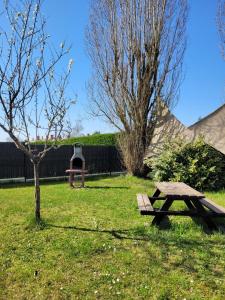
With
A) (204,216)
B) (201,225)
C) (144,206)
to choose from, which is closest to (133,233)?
(144,206)

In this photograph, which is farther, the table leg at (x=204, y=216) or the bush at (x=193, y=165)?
the bush at (x=193, y=165)

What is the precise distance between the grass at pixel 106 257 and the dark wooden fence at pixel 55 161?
6.27m

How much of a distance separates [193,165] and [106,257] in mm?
6268

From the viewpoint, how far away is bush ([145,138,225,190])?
927 cm

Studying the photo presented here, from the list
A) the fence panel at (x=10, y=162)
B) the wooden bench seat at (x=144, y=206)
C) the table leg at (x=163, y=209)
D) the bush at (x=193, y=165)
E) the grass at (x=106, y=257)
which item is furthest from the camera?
the fence panel at (x=10, y=162)

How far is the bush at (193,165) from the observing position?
927 cm

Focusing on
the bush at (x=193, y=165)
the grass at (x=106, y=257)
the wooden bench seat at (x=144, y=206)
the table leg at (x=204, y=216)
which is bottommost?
the grass at (x=106, y=257)

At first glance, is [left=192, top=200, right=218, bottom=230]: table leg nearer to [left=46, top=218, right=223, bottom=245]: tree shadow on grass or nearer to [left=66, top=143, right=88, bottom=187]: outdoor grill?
[left=46, top=218, right=223, bottom=245]: tree shadow on grass

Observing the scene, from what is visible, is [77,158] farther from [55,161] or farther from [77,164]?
[55,161]

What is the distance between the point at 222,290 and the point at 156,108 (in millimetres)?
9536

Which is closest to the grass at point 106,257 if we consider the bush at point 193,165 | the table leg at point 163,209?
the table leg at point 163,209

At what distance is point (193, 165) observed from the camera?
930 centimetres

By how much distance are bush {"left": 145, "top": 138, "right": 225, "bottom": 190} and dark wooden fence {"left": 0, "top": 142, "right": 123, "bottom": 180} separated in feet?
14.7

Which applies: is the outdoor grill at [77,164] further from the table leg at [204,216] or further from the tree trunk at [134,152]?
the table leg at [204,216]
